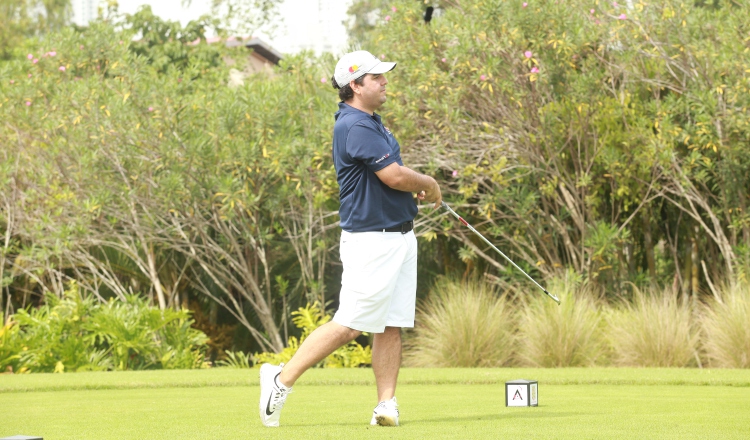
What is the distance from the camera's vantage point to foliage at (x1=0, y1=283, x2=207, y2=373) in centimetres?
1003

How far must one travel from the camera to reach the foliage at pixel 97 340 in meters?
10.0

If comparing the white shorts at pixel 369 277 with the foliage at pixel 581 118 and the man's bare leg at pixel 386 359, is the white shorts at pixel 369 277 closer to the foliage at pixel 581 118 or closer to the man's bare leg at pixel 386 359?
the man's bare leg at pixel 386 359

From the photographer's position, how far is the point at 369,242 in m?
4.69

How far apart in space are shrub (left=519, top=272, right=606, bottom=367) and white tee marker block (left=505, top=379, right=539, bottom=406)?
408 centimetres

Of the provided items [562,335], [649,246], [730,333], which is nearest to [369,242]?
[562,335]

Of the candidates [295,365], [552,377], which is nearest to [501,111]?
[552,377]

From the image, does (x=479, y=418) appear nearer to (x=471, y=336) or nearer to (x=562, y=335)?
(x=562, y=335)

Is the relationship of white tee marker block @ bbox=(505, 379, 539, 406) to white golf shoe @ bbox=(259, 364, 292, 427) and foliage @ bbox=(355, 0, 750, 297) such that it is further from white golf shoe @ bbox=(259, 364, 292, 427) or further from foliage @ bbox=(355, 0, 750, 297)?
foliage @ bbox=(355, 0, 750, 297)

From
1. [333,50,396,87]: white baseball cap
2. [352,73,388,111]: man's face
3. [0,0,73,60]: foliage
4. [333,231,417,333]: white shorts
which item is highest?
[0,0,73,60]: foliage

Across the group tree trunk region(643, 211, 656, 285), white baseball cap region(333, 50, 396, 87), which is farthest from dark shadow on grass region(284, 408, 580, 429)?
tree trunk region(643, 211, 656, 285)

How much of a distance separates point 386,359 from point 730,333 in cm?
542

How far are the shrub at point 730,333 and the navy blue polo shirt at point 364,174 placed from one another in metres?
5.38

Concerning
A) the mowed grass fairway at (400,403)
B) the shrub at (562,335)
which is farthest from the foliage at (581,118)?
the mowed grass fairway at (400,403)

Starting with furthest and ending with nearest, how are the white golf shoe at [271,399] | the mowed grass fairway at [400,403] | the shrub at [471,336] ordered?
the shrub at [471,336], the white golf shoe at [271,399], the mowed grass fairway at [400,403]
